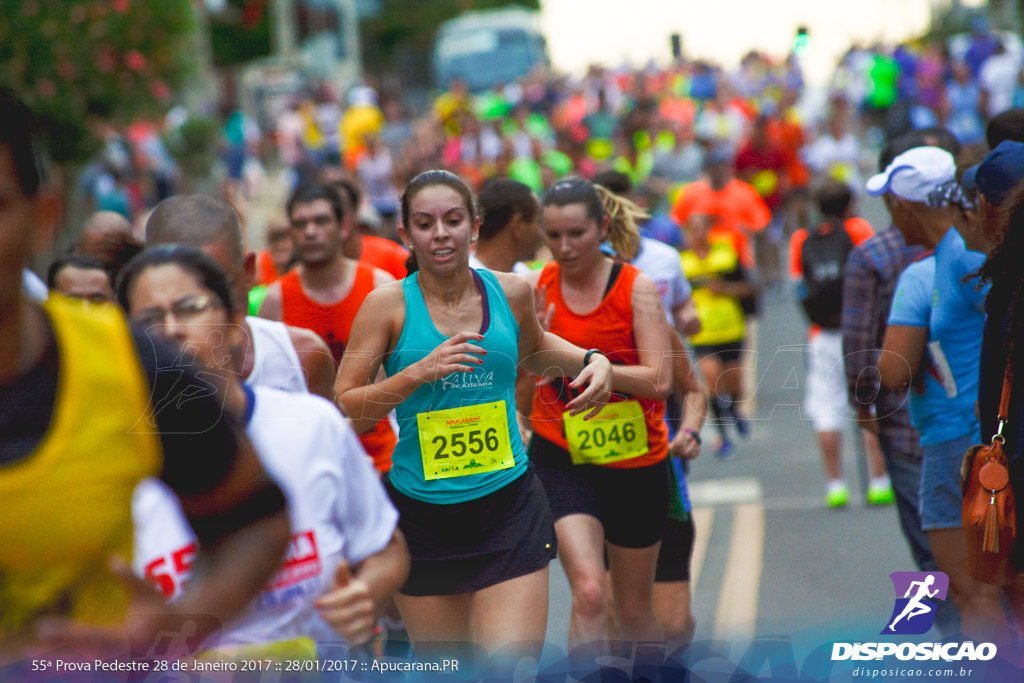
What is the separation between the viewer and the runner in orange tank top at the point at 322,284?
5.32 m

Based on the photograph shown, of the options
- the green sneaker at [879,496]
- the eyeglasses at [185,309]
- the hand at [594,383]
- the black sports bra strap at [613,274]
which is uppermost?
the eyeglasses at [185,309]

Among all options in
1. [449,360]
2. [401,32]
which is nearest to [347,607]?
[449,360]

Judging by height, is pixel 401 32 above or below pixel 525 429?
above

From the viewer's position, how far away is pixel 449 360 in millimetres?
3666

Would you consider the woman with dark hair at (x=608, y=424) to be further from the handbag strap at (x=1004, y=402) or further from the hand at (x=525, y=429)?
→ the handbag strap at (x=1004, y=402)

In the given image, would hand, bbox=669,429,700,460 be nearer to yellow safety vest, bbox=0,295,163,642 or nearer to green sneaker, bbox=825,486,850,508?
green sneaker, bbox=825,486,850,508

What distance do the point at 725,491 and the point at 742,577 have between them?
191 cm

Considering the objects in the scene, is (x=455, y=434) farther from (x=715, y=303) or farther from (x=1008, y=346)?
(x=715, y=303)

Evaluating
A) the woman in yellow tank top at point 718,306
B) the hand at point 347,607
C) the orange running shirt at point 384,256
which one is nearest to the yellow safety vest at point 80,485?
the hand at point 347,607

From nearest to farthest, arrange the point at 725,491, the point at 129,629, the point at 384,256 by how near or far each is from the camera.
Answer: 1. the point at 129,629
2. the point at 384,256
3. the point at 725,491

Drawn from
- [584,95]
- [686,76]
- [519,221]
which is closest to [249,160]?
[584,95]

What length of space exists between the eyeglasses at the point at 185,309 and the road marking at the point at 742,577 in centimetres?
371

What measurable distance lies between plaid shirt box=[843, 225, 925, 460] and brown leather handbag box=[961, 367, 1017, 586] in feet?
4.94

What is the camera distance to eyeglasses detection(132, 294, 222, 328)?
90.6 inches
